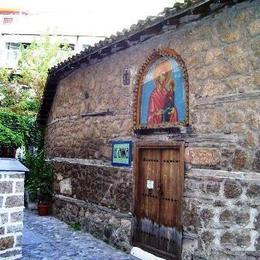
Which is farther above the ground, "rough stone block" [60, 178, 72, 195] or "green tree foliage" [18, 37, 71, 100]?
"green tree foliage" [18, 37, 71, 100]

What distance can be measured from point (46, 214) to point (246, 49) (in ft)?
24.6

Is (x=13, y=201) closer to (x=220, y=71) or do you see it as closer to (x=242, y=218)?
(x=242, y=218)

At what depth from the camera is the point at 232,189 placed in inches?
204

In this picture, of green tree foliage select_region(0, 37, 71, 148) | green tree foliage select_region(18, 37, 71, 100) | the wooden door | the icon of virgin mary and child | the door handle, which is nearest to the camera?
the wooden door

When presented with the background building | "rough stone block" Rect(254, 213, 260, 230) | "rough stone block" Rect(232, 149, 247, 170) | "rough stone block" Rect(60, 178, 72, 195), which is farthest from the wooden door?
the background building

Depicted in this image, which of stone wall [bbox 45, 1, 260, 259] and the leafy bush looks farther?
the leafy bush

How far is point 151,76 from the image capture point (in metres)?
6.78

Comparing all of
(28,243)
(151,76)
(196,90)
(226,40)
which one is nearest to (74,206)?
(28,243)

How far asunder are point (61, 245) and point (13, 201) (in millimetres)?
1827

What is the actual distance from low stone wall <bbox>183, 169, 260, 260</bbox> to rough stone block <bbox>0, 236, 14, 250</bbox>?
2679mm

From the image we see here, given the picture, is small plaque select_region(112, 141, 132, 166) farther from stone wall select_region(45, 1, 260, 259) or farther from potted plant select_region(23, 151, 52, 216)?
potted plant select_region(23, 151, 52, 216)

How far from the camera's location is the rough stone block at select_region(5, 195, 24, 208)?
580 cm

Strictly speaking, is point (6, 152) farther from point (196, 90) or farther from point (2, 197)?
point (196, 90)

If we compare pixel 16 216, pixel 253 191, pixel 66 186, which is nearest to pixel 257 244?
pixel 253 191
